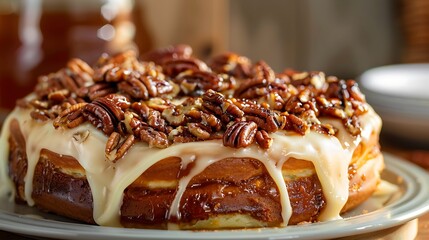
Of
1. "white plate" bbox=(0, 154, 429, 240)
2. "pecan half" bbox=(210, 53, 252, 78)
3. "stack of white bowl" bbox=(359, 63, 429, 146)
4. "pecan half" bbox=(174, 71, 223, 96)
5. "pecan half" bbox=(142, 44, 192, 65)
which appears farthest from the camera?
"stack of white bowl" bbox=(359, 63, 429, 146)

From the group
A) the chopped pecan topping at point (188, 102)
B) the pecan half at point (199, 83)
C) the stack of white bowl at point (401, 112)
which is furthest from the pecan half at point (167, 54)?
the stack of white bowl at point (401, 112)

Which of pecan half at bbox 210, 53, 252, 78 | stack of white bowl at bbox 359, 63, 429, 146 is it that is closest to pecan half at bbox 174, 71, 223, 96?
pecan half at bbox 210, 53, 252, 78

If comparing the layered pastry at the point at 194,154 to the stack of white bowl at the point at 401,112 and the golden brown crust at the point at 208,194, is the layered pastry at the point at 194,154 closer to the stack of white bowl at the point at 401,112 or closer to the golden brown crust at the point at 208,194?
the golden brown crust at the point at 208,194

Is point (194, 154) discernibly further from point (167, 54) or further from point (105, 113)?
point (167, 54)

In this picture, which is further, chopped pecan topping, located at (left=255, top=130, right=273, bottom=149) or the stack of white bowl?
the stack of white bowl

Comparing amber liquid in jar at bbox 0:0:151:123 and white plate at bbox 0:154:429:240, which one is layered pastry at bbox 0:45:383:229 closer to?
white plate at bbox 0:154:429:240

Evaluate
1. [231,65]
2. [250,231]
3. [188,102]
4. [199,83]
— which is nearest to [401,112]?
[231,65]

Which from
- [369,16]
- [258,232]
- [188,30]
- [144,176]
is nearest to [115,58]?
[144,176]
